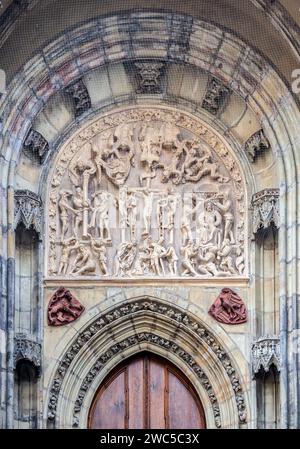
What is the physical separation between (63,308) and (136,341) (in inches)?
35.7

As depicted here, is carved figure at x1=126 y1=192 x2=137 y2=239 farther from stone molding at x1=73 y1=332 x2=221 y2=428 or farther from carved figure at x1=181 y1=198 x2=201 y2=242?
stone molding at x1=73 y1=332 x2=221 y2=428

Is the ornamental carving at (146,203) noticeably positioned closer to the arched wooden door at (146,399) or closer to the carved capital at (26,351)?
the carved capital at (26,351)

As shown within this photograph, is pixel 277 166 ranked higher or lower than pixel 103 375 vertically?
higher

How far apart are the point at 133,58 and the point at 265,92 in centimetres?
158

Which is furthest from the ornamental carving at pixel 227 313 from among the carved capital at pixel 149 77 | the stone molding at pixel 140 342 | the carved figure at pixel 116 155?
the carved capital at pixel 149 77

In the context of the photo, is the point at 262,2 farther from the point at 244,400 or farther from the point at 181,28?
the point at 244,400

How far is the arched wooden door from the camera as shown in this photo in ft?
116

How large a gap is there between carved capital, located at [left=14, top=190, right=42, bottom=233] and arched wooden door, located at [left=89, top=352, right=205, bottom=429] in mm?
1921

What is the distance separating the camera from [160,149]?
1412 inches

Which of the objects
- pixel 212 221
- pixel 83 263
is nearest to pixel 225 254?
pixel 212 221

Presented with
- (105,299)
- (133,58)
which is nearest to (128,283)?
(105,299)

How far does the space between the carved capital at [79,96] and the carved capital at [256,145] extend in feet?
6.18

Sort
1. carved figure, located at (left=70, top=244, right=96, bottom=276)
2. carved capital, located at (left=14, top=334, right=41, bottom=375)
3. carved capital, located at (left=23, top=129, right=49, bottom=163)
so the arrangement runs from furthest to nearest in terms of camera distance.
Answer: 1. carved figure, located at (left=70, top=244, right=96, bottom=276)
2. carved capital, located at (left=23, top=129, right=49, bottom=163)
3. carved capital, located at (left=14, top=334, right=41, bottom=375)

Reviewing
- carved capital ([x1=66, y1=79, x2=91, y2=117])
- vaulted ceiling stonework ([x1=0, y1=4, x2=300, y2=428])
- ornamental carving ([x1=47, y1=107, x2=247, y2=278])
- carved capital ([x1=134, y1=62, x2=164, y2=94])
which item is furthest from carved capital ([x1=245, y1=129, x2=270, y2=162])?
carved capital ([x1=66, y1=79, x2=91, y2=117])
